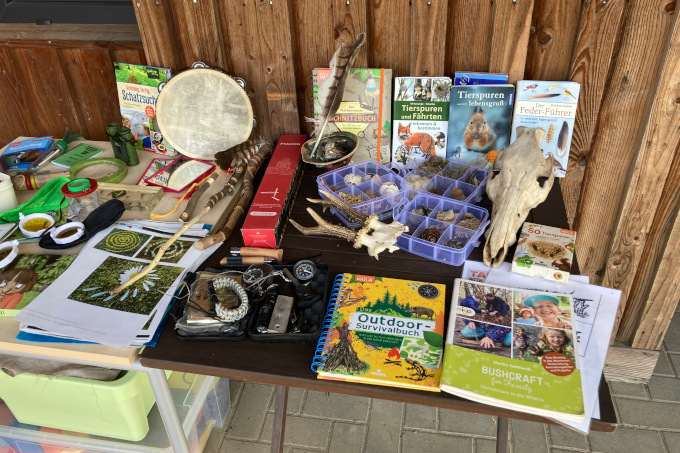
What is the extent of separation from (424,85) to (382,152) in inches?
12.7

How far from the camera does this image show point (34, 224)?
6.57 ft

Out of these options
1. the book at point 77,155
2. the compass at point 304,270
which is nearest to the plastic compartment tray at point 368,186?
the compass at point 304,270

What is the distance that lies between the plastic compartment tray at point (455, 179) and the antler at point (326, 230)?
0.31 meters

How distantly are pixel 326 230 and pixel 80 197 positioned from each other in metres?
0.98

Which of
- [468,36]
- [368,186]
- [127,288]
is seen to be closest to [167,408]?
[127,288]

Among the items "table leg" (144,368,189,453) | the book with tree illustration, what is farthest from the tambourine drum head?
"table leg" (144,368,189,453)

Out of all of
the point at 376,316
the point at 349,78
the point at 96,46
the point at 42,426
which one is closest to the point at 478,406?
the point at 376,316

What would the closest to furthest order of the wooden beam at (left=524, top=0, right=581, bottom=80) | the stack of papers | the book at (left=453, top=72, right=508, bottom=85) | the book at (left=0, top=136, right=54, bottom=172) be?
the stack of papers → the wooden beam at (left=524, top=0, right=581, bottom=80) → the book at (left=453, top=72, right=508, bottom=85) → the book at (left=0, top=136, right=54, bottom=172)

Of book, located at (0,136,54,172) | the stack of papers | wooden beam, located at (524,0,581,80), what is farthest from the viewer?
book, located at (0,136,54,172)

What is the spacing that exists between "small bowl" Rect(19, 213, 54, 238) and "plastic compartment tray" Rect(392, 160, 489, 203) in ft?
4.59

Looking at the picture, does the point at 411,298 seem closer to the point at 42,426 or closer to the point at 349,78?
the point at 349,78

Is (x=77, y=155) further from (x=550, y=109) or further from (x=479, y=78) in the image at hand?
(x=550, y=109)

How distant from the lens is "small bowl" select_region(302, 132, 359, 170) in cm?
207

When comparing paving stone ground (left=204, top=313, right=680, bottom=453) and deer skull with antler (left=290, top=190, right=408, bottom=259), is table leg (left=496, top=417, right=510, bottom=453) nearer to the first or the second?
paving stone ground (left=204, top=313, right=680, bottom=453)
